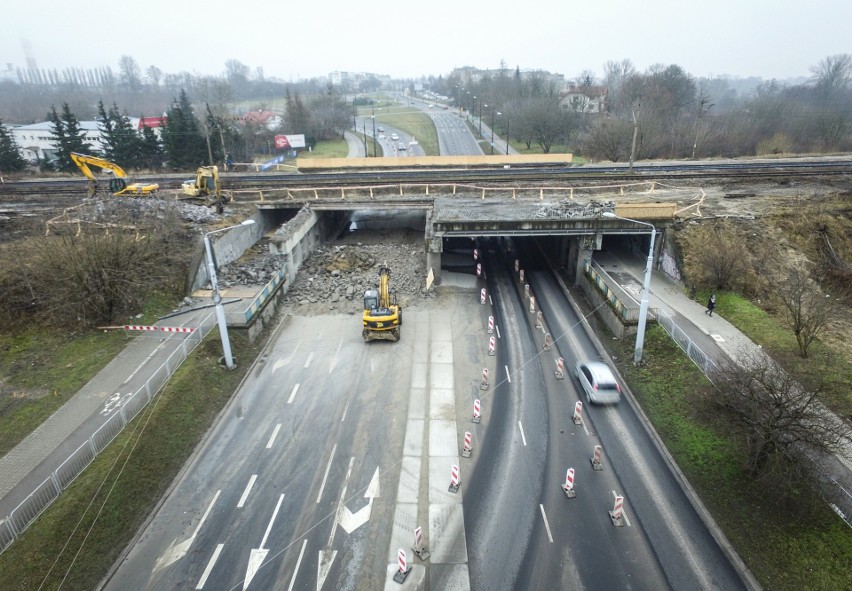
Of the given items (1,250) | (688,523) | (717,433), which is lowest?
(688,523)

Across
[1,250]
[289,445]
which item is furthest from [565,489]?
[1,250]

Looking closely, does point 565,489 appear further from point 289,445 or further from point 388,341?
point 388,341

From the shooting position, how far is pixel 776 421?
1405 centimetres

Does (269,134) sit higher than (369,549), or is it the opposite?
(269,134)

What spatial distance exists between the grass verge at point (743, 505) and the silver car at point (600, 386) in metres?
1.33

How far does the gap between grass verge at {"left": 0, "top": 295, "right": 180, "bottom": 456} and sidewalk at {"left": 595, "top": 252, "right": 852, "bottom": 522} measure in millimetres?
27134

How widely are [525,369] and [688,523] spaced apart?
1005cm

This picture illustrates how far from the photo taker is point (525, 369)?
24.0 meters

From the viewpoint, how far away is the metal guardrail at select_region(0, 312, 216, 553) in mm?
14102

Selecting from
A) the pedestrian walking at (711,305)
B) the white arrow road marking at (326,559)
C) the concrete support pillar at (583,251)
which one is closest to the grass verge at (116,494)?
the white arrow road marking at (326,559)

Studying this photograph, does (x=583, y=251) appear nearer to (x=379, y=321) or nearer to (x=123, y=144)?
(x=379, y=321)

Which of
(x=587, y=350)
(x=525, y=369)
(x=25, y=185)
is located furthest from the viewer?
(x=25, y=185)

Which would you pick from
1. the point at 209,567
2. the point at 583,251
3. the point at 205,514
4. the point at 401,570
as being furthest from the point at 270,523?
the point at 583,251

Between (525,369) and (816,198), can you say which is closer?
(525,369)
